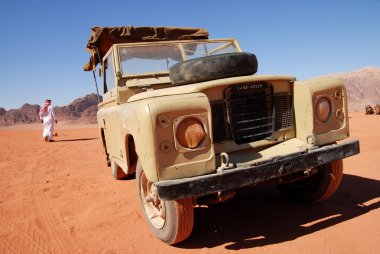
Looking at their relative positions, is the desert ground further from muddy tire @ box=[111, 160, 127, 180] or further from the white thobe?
the white thobe

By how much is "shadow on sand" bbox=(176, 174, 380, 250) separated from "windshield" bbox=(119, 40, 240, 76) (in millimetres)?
2003

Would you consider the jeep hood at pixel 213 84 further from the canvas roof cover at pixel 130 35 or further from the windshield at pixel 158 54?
the canvas roof cover at pixel 130 35

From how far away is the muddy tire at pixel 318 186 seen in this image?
3.64 m

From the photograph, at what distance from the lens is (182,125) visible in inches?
107

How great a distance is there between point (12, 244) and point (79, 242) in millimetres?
712

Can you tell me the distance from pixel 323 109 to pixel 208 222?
5.37 ft

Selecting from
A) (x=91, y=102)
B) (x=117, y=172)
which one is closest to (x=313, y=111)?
(x=117, y=172)

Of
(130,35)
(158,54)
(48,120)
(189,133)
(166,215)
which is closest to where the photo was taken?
(189,133)

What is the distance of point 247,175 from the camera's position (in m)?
2.78

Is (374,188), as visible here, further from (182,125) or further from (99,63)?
(99,63)

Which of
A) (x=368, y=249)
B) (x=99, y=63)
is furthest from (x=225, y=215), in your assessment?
(x=99, y=63)

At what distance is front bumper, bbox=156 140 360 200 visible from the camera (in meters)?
2.60

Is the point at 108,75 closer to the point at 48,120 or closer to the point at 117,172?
the point at 117,172

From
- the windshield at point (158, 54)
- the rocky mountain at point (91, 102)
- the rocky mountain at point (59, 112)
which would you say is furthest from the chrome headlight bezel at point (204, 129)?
the rocky mountain at point (59, 112)
